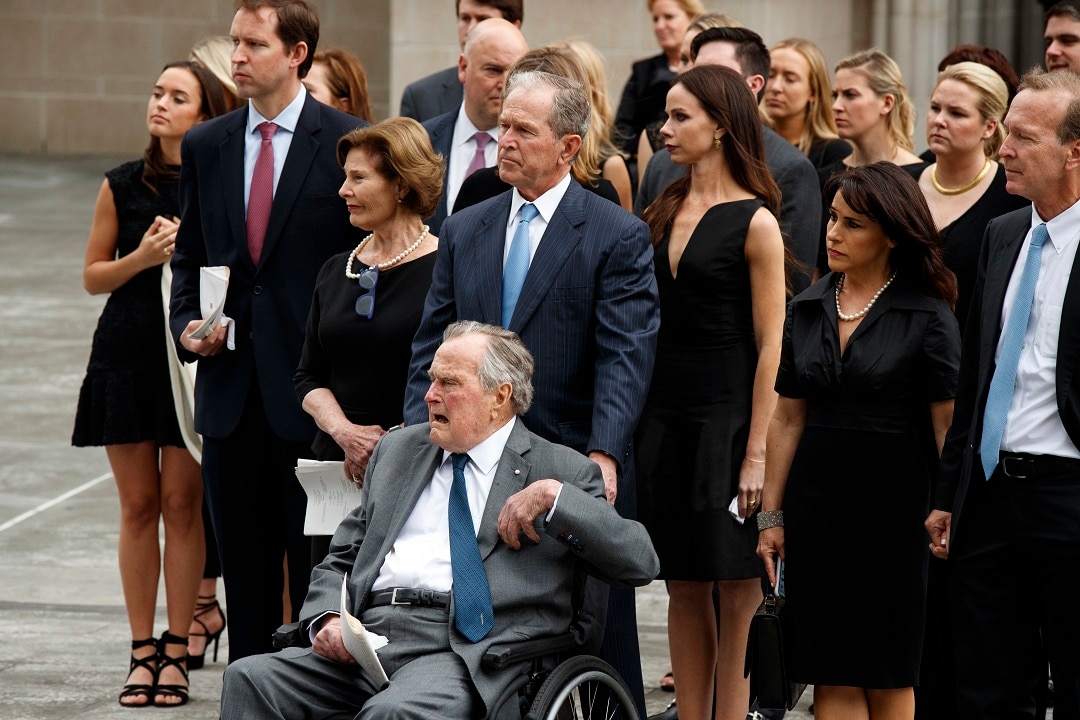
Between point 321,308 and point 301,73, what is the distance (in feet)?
2.89

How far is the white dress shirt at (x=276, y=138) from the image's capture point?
532 centimetres

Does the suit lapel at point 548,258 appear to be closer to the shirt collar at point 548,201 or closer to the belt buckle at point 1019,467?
the shirt collar at point 548,201

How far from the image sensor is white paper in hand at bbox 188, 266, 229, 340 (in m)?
5.19

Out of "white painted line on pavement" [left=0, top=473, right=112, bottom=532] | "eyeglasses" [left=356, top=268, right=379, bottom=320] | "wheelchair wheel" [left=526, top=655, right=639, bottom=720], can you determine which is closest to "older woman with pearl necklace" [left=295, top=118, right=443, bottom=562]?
"eyeglasses" [left=356, top=268, right=379, bottom=320]

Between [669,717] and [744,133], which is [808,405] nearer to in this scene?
[744,133]

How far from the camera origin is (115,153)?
19.6 m

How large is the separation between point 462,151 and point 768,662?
2383 mm

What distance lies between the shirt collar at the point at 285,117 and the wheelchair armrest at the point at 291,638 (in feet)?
5.81

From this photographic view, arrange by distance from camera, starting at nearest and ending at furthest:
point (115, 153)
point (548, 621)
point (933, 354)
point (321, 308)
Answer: point (548, 621), point (933, 354), point (321, 308), point (115, 153)

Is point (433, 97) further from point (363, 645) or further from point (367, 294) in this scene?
point (363, 645)

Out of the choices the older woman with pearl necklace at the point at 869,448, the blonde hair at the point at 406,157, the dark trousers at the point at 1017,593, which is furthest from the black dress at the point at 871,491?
the blonde hair at the point at 406,157

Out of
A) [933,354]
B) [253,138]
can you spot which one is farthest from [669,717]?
[253,138]

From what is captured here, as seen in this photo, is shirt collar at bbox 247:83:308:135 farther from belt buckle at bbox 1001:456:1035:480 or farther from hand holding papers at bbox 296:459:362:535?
belt buckle at bbox 1001:456:1035:480

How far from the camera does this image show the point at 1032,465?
4.04 meters
